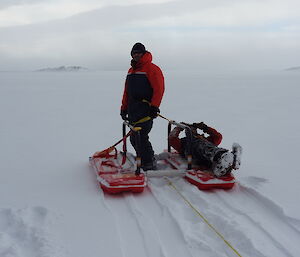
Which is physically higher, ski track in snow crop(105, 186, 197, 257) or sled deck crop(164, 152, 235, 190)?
sled deck crop(164, 152, 235, 190)

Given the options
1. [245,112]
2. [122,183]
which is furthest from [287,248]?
[245,112]

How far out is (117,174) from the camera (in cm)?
459

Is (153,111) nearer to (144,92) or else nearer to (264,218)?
(144,92)

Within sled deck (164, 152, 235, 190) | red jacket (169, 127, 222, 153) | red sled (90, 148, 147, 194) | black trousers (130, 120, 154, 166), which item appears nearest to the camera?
red sled (90, 148, 147, 194)

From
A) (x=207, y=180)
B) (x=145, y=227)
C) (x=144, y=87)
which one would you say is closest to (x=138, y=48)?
(x=144, y=87)

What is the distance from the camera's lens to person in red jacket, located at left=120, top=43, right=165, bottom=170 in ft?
15.4

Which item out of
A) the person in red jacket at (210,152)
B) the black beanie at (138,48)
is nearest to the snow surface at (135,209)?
the person in red jacket at (210,152)

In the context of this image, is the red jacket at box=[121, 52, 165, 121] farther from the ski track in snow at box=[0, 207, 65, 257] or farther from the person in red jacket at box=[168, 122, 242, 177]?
the ski track in snow at box=[0, 207, 65, 257]

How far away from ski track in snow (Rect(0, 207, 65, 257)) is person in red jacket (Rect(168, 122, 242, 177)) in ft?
6.65

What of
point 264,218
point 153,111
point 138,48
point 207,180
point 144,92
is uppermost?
point 138,48

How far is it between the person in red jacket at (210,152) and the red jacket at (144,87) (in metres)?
0.73

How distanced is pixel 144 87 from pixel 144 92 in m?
0.07

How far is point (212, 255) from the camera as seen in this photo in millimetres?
2973

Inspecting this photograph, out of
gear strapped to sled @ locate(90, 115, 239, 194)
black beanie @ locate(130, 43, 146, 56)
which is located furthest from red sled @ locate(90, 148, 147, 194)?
black beanie @ locate(130, 43, 146, 56)
